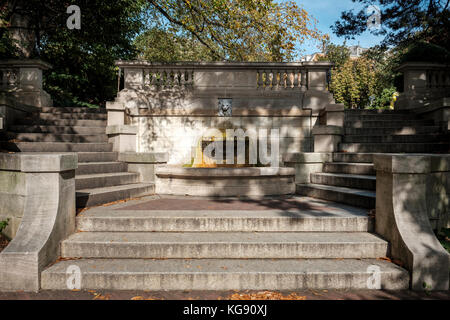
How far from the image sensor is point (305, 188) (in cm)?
602

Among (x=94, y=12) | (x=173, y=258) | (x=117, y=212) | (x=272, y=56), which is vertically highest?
(x=94, y=12)

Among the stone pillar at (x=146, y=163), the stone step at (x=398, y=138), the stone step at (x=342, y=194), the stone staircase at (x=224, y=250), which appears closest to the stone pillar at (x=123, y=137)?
the stone pillar at (x=146, y=163)

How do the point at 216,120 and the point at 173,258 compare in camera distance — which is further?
the point at 216,120

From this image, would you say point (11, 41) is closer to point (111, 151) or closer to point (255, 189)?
point (111, 151)

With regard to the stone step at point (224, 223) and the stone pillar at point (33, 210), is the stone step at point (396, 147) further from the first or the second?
the stone pillar at point (33, 210)

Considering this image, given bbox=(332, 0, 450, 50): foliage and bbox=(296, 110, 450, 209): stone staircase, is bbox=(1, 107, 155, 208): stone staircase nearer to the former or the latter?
bbox=(296, 110, 450, 209): stone staircase

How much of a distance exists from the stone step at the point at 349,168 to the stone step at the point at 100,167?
18.1ft

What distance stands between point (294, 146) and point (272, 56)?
24.6 ft

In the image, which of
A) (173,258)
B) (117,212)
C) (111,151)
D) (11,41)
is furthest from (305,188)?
(11,41)

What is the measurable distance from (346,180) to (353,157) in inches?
49.3

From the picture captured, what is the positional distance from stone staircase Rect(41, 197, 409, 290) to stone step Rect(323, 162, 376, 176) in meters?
1.74

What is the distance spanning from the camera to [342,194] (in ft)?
16.5

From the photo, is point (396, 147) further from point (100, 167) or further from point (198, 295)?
point (100, 167)

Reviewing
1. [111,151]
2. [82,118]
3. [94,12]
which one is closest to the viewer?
[111,151]
